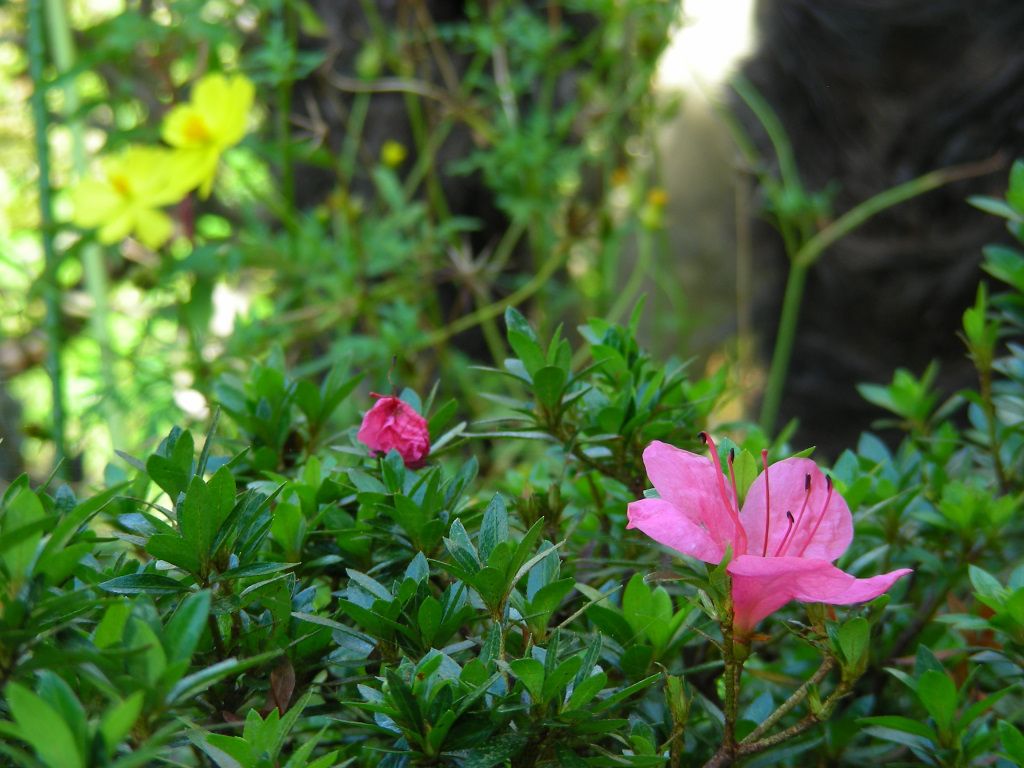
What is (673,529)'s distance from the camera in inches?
17.3

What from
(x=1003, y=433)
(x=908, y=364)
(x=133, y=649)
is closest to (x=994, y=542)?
(x=1003, y=433)

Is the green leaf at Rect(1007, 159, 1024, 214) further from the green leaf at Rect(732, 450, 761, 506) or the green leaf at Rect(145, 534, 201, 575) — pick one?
the green leaf at Rect(145, 534, 201, 575)

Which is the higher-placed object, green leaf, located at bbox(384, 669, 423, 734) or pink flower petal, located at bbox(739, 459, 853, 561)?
pink flower petal, located at bbox(739, 459, 853, 561)

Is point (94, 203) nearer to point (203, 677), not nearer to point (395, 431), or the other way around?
point (395, 431)

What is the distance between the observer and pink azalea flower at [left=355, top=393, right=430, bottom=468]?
57 centimetres

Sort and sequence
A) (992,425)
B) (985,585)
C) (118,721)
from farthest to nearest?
(992,425) < (985,585) < (118,721)

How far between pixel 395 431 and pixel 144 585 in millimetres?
178

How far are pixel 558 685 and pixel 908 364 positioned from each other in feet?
5.82

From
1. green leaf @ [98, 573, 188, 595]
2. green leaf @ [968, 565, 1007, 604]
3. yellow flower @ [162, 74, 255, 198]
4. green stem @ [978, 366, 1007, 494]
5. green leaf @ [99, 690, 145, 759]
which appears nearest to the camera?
green leaf @ [99, 690, 145, 759]

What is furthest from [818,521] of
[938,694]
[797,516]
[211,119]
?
[211,119]

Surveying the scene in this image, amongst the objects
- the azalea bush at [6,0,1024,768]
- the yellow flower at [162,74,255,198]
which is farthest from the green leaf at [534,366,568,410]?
the yellow flower at [162,74,255,198]

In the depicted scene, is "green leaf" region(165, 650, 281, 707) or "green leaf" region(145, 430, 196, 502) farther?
"green leaf" region(145, 430, 196, 502)

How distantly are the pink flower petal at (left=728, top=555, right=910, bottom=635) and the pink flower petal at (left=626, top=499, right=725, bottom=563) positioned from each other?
0.02 metres

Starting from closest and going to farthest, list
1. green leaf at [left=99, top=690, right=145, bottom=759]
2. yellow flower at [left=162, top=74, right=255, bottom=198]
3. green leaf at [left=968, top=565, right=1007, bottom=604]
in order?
green leaf at [left=99, top=690, right=145, bottom=759] → green leaf at [left=968, top=565, right=1007, bottom=604] → yellow flower at [left=162, top=74, right=255, bottom=198]
